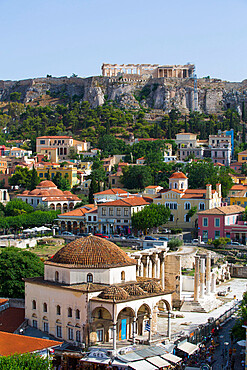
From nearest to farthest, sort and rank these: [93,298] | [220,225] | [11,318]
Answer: [93,298], [11,318], [220,225]

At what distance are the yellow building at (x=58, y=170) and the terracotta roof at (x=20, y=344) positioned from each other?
6509 cm

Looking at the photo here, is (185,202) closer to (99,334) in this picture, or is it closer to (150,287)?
(150,287)

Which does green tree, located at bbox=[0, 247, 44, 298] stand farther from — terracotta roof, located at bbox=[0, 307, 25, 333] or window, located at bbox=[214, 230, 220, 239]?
window, located at bbox=[214, 230, 220, 239]

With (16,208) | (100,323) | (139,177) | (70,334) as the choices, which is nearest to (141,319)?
(100,323)

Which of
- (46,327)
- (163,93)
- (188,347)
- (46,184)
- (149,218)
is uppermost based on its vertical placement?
(163,93)

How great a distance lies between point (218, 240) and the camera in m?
68.4

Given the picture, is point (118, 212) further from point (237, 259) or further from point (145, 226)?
point (237, 259)

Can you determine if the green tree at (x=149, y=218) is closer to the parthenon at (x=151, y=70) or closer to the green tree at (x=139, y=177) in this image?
the green tree at (x=139, y=177)

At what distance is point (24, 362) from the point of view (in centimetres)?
2991

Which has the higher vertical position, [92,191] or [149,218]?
[92,191]

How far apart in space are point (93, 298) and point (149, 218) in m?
37.8

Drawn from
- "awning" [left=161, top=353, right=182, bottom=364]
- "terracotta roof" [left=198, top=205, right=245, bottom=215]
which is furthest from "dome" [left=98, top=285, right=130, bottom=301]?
"terracotta roof" [left=198, top=205, right=245, bottom=215]

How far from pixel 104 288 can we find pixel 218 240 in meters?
33.5

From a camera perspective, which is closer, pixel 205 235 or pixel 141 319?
pixel 141 319
